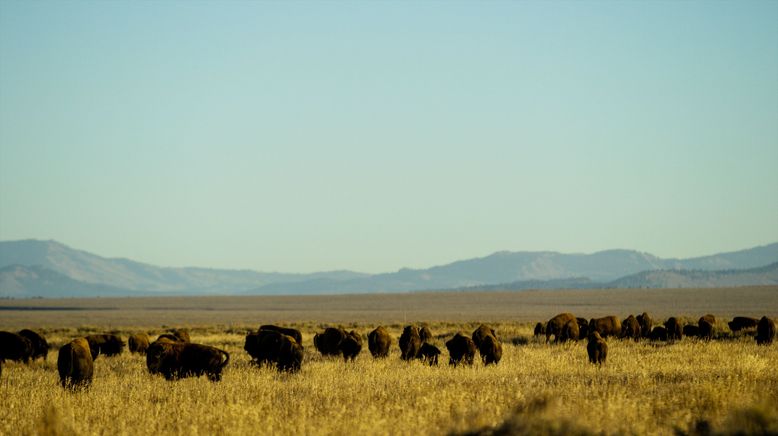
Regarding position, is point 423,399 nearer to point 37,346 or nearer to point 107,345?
point 37,346

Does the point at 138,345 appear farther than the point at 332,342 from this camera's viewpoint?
Yes

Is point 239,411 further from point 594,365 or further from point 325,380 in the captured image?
point 594,365

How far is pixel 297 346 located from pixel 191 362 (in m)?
3.45

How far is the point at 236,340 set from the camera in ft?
128

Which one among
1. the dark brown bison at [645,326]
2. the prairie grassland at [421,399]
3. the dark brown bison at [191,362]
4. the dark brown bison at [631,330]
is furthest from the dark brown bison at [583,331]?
the dark brown bison at [191,362]

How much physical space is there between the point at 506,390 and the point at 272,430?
18.9 feet

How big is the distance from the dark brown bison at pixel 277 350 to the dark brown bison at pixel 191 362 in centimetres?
252

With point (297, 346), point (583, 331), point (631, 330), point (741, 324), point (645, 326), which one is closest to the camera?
point (297, 346)

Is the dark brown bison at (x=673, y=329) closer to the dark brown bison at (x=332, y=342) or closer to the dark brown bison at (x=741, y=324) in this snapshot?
the dark brown bison at (x=741, y=324)

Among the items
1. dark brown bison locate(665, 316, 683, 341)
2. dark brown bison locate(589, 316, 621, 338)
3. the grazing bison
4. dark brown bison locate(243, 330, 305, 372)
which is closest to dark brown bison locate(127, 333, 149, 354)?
the grazing bison

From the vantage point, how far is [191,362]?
2044 centimetres

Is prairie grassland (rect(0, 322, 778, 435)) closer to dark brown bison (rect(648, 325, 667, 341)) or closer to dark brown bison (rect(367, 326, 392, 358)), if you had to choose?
dark brown bison (rect(367, 326, 392, 358))

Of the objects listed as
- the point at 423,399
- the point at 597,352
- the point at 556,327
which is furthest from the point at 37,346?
the point at 556,327

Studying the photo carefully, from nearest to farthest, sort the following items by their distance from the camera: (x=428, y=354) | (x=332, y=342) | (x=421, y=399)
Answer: (x=421, y=399)
(x=428, y=354)
(x=332, y=342)
